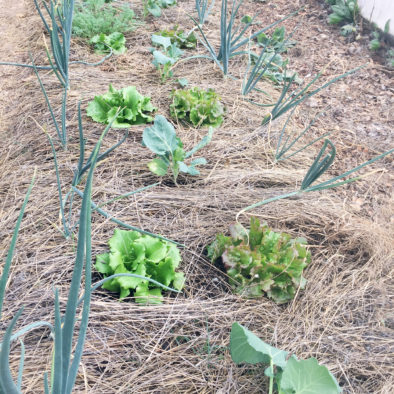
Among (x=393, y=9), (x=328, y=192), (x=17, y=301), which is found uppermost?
(x=393, y=9)

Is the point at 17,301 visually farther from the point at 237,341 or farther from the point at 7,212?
the point at 237,341

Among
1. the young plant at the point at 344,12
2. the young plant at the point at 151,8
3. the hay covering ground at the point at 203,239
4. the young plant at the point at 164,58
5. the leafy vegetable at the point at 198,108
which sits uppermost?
the young plant at the point at 344,12

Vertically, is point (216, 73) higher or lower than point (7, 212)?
higher

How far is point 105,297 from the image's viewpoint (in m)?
1.39

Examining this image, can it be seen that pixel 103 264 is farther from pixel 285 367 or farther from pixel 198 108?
pixel 198 108

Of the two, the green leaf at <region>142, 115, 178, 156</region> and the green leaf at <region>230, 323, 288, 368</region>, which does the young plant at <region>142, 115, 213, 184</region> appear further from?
the green leaf at <region>230, 323, 288, 368</region>

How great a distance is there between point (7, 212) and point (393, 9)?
3.09 m

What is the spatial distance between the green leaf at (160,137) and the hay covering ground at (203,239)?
0.18 meters

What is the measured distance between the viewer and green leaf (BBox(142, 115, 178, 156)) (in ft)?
5.91

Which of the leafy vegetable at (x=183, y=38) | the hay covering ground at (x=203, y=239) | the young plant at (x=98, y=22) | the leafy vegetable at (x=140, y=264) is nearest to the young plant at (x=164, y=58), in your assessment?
the hay covering ground at (x=203, y=239)

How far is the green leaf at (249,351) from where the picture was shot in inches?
44.0

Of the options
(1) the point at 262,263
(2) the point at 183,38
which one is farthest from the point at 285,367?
(2) the point at 183,38

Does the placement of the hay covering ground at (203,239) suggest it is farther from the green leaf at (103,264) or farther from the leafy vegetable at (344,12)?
the leafy vegetable at (344,12)

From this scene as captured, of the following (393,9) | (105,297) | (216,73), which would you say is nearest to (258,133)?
(216,73)
